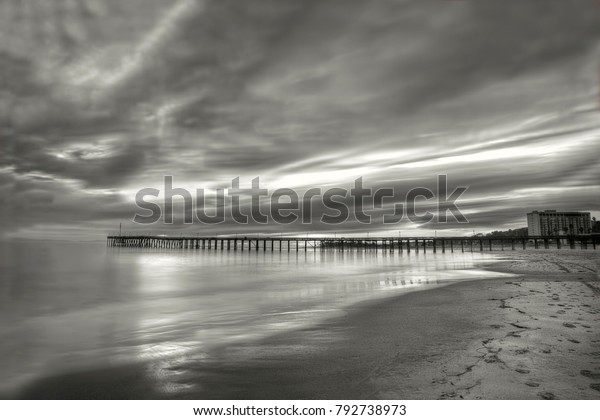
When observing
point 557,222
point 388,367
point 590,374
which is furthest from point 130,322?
point 557,222

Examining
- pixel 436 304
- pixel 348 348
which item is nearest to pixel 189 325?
pixel 348 348

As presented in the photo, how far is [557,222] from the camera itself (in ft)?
326

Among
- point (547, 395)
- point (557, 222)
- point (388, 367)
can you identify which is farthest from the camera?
point (557, 222)

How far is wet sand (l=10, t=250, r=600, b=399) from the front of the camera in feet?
9.71

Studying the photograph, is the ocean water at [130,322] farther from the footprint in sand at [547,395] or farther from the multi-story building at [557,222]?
the multi-story building at [557,222]

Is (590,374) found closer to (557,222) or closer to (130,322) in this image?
(130,322)

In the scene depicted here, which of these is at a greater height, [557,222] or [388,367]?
[557,222]

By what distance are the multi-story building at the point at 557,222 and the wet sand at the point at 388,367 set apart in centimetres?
10871

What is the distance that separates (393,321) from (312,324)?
1319mm

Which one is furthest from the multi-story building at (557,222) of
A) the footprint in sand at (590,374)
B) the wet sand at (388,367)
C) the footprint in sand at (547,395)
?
the footprint in sand at (547,395)

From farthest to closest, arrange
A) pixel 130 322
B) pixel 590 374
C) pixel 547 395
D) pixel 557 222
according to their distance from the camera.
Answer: pixel 557 222 → pixel 130 322 → pixel 590 374 → pixel 547 395

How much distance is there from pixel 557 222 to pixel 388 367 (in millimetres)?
119271

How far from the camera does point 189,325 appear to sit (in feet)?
20.9

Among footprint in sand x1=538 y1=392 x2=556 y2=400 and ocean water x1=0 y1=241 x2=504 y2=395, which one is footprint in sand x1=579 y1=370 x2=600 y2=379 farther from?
ocean water x1=0 y1=241 x2=504 y2=395
